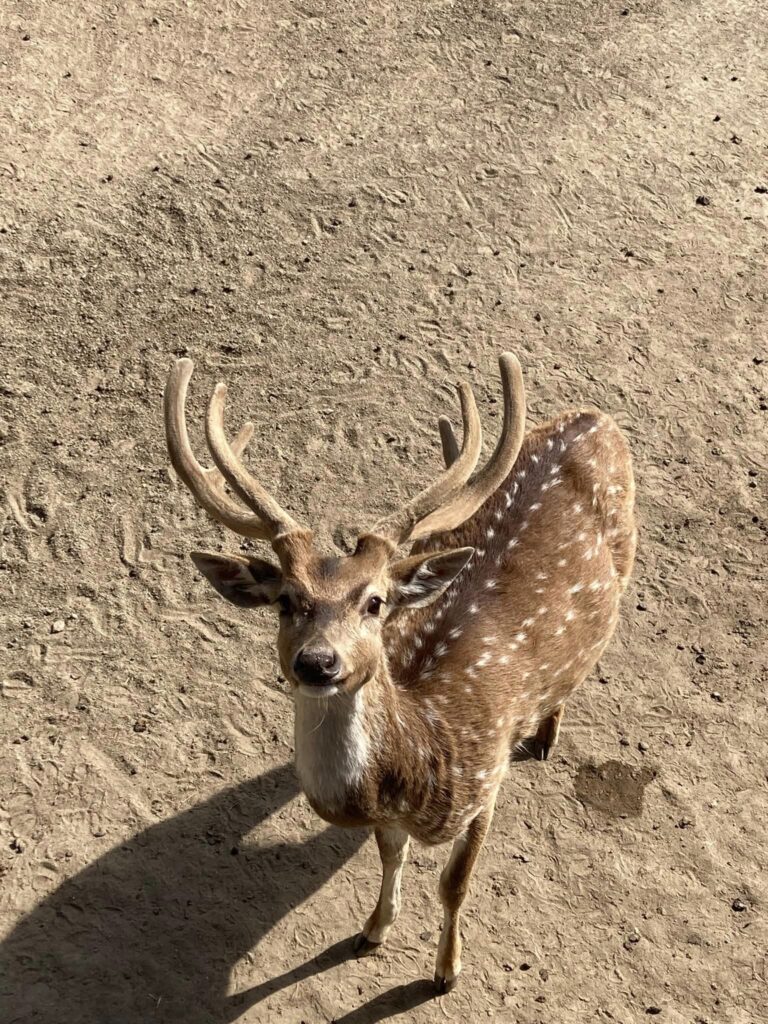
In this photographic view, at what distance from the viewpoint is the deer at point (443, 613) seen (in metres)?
4.12

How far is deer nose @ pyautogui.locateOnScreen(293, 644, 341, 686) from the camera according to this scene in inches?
148

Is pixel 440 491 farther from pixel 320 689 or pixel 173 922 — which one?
pixel 173 922

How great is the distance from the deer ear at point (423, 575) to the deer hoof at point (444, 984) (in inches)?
71.7

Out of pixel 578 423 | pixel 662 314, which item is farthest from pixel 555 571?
pixel 662 314

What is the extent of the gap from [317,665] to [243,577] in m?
0.61

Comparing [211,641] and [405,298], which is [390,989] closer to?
[211,641]

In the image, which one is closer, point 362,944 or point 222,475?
point 222,475

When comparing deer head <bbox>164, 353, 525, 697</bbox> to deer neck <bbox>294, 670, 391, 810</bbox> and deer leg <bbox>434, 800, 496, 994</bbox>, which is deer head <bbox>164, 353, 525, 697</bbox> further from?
deer leg <bbox>434, 800, 496, 994</bbox>

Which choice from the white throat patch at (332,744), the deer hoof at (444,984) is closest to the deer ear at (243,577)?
the white throat patch at (332,744)

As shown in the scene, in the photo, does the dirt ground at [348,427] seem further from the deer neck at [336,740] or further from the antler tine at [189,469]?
the antler tine at [189,469]

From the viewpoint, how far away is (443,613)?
495 cm

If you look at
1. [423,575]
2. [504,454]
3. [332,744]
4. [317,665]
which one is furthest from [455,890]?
[504,454]

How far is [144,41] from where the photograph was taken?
364 inches

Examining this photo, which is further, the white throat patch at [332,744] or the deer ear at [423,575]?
the deer ear at [423,575]
